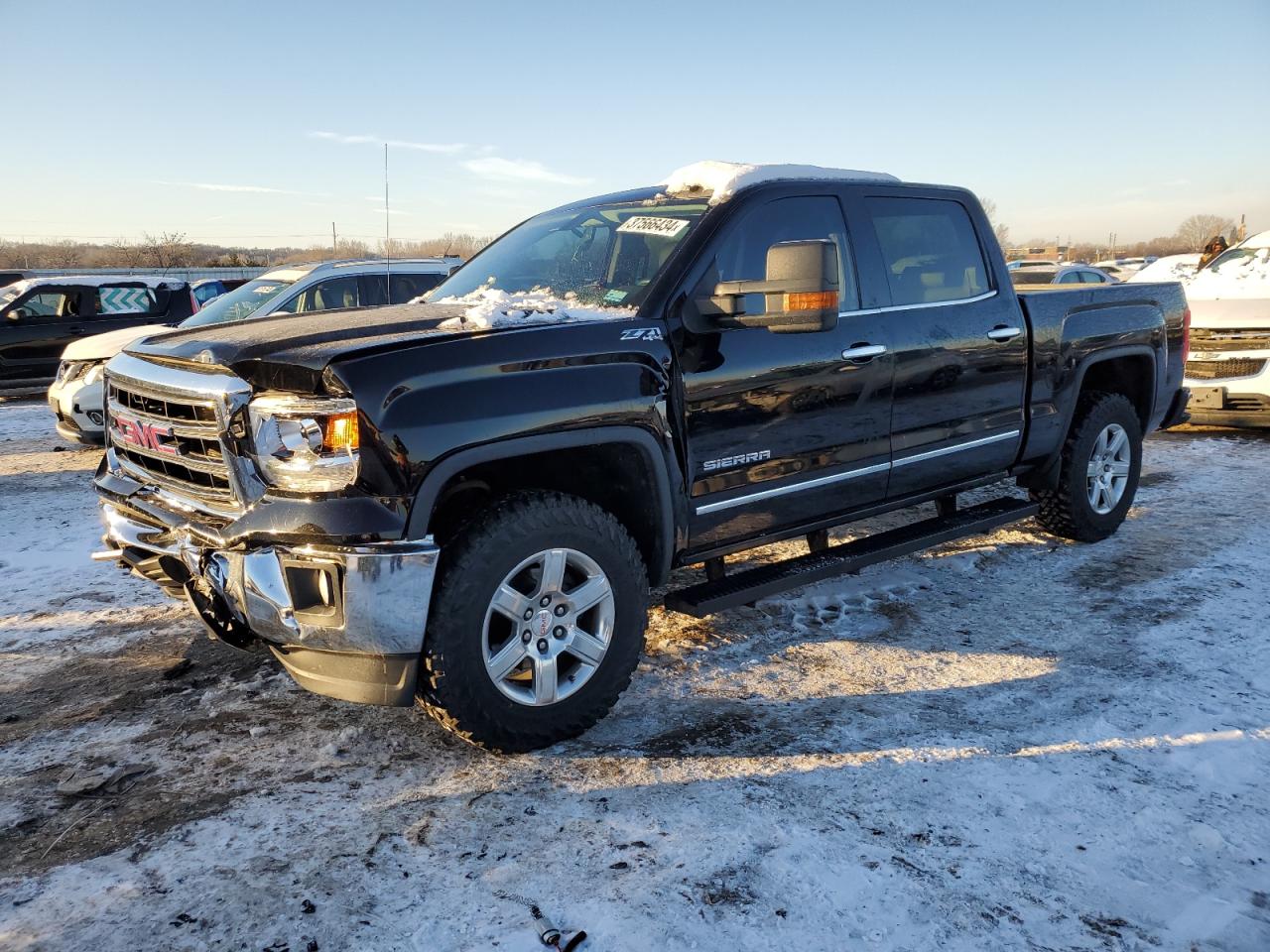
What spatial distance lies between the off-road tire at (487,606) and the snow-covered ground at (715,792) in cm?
15

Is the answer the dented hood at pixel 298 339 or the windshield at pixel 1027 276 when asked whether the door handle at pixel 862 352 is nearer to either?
the dented hood at pixel 298 339

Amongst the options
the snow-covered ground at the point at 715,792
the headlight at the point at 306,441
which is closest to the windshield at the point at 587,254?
the headlight at the point at 306,441

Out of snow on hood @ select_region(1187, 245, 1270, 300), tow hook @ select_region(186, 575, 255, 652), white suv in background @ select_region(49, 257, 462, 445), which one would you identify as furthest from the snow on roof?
snow on hood @ select_region(1187, 245, 1270, 300)

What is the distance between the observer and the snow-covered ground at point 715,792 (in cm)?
242

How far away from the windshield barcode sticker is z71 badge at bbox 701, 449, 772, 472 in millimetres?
952

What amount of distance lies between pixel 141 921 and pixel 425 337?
1.82 meters

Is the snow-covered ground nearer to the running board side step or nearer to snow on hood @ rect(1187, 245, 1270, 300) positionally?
the running board side step

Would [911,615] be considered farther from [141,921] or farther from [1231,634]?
[141,921]

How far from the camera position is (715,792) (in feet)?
9.89

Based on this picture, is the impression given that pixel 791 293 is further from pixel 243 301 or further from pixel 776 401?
pixel 243 301

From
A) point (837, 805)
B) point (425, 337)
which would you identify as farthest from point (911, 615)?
point (425, 337)

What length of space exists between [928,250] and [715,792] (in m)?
2.98

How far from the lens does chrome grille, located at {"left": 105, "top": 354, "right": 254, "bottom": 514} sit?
3.03m

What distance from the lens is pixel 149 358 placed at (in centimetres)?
347
